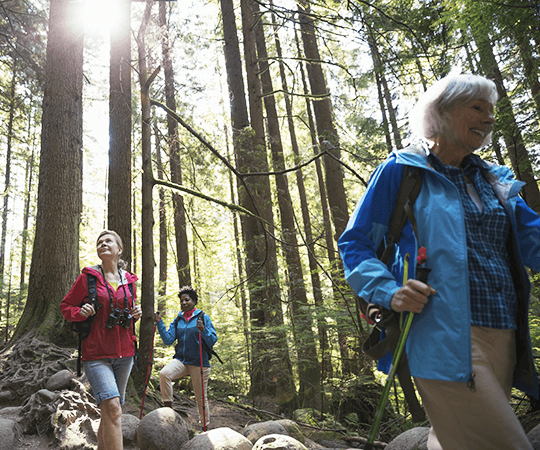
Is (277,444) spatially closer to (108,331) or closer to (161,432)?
(161,432)

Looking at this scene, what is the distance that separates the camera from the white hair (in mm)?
1946

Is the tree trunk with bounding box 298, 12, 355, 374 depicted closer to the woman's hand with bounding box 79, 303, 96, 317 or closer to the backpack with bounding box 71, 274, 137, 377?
the backpack with bounding box 71, 274, 137, 377

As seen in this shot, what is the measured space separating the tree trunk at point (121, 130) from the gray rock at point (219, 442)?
10.6 feet

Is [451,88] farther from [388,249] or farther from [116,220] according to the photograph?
[116,220]

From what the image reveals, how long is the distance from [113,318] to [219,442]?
172cm

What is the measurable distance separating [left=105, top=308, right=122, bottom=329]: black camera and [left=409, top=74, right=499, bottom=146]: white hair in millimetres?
3184

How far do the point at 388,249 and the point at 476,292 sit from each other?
41 cm

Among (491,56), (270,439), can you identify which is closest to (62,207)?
(270,439)

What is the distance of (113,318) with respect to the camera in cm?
393

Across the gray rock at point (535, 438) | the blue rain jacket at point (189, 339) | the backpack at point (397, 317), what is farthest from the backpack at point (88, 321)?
the gray rock at point (535, 438)

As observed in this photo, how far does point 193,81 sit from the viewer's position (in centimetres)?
1138

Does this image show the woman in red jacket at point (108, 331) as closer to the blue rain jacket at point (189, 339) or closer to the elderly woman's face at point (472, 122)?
the blue rain jacket at point (189, 339)

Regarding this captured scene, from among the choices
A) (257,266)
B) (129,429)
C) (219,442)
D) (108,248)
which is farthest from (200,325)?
(108,248)

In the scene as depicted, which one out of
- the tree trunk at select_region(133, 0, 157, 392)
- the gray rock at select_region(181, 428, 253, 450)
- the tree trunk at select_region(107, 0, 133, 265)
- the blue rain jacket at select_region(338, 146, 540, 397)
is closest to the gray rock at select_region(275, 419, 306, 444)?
the gray rock at select_region(181, 428, 253, 450)
